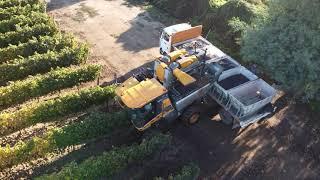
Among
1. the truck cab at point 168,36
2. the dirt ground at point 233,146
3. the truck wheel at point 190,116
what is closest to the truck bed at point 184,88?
the truck wheel at point 190,116

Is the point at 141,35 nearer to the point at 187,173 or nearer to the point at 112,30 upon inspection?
the point at 112,30

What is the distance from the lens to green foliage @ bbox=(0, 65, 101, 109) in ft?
61.9

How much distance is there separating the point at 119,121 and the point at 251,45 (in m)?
7.77

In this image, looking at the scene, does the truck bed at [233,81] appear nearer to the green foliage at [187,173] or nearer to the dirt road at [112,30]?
the green foliage at [187,173]

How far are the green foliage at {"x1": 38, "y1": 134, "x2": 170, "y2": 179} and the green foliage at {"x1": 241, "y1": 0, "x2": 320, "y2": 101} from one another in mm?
6690

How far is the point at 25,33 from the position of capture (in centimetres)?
2334

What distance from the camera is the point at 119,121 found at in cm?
1762

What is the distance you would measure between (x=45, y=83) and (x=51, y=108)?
7.17ft

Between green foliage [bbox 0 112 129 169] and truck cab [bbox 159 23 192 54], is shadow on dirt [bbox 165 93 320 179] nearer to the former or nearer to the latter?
green foliage [bbox 0 112 129 169]

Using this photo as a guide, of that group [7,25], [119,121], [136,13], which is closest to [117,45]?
[136,13]

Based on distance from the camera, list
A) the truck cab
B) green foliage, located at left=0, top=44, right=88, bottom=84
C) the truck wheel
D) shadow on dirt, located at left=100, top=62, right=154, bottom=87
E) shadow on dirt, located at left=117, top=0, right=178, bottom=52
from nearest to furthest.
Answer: the truck wheel, green foliage, located at left=0, top=44, right=88, bottom=84, shadow on dirt, located at left=100, top=62, right=154, bottom=87, the truck cab, shadow on dirt, located at left=117, top=0, right=178, bottom=52

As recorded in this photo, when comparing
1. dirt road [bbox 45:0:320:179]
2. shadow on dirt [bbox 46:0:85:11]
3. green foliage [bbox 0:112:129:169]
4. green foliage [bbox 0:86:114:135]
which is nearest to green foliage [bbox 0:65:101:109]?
green foliage [bbox 0:86:114:135]

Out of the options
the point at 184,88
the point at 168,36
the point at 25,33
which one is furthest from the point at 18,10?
the point at 184,88

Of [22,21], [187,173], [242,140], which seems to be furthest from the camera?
[22,21]
